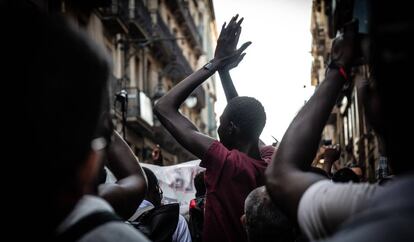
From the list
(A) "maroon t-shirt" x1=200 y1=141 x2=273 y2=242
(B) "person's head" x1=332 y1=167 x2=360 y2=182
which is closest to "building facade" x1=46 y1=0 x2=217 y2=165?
(B) "person's head" x1=332 y1=167 x2=360 y2=182

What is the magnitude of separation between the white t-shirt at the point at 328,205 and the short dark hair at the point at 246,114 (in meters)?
1.67

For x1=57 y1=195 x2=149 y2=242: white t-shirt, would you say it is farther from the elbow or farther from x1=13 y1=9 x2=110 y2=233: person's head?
the elbow

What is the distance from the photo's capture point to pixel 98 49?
50.6 inches

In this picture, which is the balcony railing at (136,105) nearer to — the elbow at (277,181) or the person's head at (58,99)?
the elbow at (277,181)

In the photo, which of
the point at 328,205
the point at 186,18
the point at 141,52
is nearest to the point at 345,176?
the point at 328,205

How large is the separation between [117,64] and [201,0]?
29.5 m

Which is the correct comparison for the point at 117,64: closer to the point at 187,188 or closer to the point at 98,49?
the point at 187,188

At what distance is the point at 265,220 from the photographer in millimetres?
2414

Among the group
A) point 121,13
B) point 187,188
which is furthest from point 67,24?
point 121,13

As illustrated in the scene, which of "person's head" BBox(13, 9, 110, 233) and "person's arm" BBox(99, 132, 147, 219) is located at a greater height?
"person's head" BBox(13, 9, 110, 233)

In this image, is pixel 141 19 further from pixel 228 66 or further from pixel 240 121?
pixel 240 121

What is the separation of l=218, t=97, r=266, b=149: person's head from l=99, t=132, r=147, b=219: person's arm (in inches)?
45.9

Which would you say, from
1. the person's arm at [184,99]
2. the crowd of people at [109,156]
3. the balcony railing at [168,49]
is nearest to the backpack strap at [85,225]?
the crowd of people at [109,156]

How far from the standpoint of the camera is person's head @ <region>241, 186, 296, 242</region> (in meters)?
2.40
